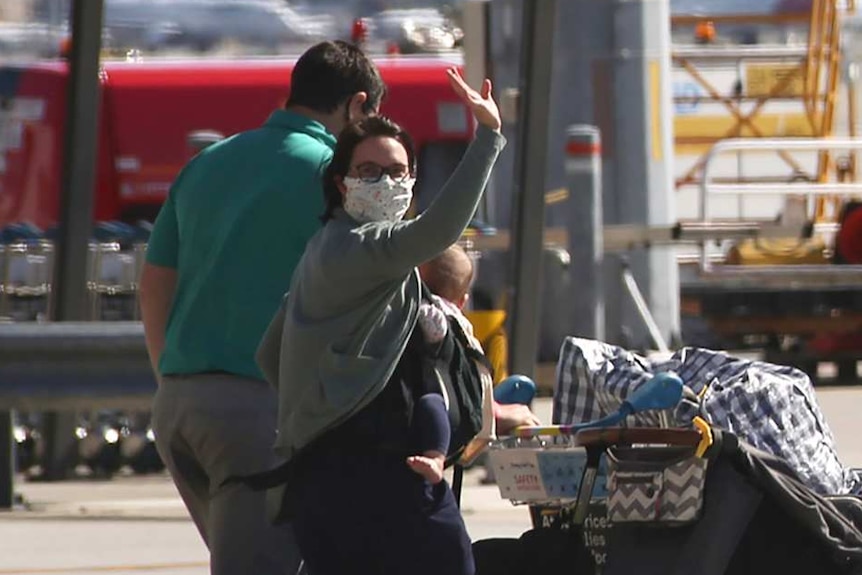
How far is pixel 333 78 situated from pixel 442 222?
0.88 meters

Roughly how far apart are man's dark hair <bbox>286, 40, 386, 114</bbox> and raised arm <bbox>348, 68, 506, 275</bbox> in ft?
2.30

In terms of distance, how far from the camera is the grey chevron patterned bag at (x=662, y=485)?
5.43 m

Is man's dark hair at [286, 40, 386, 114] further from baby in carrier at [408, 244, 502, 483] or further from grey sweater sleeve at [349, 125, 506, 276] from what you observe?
grey sweater sleeve at [349, 125, 506, 276]

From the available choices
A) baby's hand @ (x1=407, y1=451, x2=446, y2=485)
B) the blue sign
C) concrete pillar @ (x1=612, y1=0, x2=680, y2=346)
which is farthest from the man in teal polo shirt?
the blue sign

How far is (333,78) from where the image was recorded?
17.8 ft

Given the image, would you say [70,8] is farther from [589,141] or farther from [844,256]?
[844,256]

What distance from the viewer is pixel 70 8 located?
1069 cm

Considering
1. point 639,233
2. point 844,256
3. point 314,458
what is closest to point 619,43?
point 639,233

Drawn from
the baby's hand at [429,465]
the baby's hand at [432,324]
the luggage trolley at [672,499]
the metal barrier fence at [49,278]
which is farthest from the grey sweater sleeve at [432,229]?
the metal barrier fence at [49,278]

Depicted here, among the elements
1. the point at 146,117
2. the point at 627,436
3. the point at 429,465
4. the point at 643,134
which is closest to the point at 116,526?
the point at 627,436

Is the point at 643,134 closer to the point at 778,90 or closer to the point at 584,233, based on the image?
the point at 584,233

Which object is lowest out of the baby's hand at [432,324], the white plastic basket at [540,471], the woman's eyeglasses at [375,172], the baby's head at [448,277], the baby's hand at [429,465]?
the white plastic basket at [540,471]

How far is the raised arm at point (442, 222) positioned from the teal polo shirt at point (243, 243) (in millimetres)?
654

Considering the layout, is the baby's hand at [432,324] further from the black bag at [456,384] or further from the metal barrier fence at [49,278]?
the metal barrier fence at [49,278]
